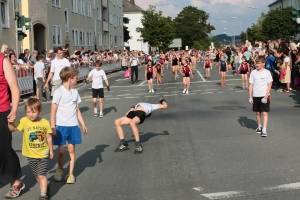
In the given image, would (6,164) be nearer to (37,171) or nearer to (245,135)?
(37,171)

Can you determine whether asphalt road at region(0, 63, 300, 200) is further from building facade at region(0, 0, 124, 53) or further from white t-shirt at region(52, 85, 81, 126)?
building facade at region(0, 0, 124, 53)

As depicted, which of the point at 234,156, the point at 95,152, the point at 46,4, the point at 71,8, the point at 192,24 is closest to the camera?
the point at 234,156

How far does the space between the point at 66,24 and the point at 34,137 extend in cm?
4468

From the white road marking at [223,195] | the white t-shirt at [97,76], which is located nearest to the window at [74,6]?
the white t-shirt at [97,76]

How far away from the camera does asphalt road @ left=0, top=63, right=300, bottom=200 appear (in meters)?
6.26

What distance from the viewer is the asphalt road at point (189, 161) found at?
6.26 meters

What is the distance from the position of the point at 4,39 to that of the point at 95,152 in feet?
78.6

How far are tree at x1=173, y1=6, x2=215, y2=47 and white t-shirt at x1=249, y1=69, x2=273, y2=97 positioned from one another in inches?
4955

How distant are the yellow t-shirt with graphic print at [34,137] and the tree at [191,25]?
430ft

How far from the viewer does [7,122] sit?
6.05 m

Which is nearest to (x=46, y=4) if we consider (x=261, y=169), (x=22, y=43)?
(x=22, y=43)

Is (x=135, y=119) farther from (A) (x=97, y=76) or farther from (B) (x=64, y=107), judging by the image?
(A) (x=97, y=76)

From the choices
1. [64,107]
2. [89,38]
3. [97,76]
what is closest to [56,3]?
[89,38]

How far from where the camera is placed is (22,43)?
3594 centimetres
